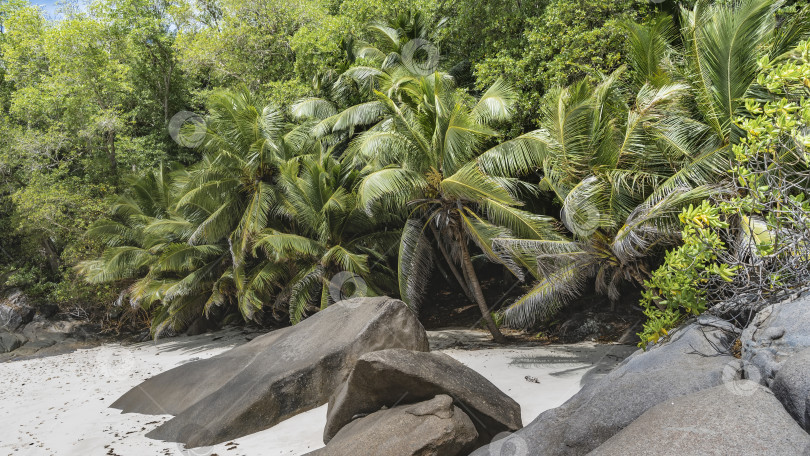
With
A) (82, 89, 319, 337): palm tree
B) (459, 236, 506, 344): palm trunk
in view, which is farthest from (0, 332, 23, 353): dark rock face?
Answer: (459, 236, 506, 344): palm trunk

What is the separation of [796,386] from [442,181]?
7.50 meters

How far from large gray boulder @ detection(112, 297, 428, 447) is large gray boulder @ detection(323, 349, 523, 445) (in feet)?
4.24

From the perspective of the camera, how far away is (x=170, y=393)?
28.8 feet

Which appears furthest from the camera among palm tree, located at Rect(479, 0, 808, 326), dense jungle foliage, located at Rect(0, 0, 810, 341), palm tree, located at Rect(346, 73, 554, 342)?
palm tree, located at Rect(346, 73, 554, 342)

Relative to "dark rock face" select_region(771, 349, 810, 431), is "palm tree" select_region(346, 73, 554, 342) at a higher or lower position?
higher

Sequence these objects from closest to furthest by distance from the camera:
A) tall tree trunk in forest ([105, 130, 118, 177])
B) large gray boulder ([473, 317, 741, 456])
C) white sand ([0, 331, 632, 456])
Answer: large gray boulder ([473, 317, 741, 456]) → white sand ([0, 331, 632, 456]) → tall tree trunk in forest ([105, 130, 118, 177])

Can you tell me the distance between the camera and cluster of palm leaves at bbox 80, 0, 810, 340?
7.92 m

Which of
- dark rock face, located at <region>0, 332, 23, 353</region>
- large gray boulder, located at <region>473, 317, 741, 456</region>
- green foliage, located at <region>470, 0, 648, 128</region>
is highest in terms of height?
green foliage, located at <region>470, 0, 648, 128</region>

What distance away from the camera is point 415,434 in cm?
530

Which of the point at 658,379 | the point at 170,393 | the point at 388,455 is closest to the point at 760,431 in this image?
the point at 658,379

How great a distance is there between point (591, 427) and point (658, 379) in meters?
0.63

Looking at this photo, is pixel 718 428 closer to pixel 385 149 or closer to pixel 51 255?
pixel 385 149

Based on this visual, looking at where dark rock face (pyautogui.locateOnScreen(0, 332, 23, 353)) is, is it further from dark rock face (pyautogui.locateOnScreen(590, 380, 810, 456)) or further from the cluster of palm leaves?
dark rock face (pyautogui.locateOnScreen(590, 380, 810, 456))

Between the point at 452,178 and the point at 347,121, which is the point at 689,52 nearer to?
the point at 452,178
